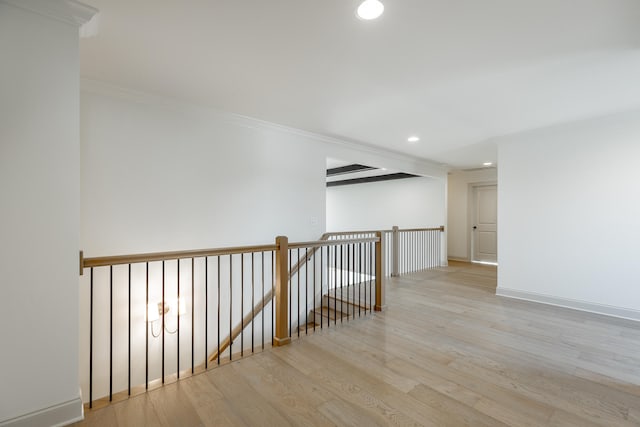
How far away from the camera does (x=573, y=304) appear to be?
150 inches

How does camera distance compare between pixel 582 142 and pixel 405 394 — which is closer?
pixel 405 394

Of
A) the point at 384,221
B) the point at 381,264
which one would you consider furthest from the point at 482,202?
the point at 381,264

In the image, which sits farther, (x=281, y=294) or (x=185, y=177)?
(x=185, y=177)

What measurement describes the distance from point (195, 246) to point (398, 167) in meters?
4.23

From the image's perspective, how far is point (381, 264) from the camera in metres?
3.72

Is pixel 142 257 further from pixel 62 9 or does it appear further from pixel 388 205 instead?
pixel 388 205

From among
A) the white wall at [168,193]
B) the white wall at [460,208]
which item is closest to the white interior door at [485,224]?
the white wall at [460,208]

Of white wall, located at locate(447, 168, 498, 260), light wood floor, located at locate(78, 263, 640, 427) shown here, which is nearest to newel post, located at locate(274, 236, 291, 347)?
light wood floor, located at locate(78, 263, 640, 427)

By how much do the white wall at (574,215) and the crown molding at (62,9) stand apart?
4969mm

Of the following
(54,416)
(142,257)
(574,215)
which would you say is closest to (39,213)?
(142,257)

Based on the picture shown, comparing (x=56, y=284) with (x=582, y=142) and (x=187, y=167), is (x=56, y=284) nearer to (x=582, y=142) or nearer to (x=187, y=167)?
(x=187, y=167)

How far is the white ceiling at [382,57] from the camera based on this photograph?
1795 mm

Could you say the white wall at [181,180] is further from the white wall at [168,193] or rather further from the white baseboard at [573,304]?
the white baseboard at [573,304]

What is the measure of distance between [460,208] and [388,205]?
6.11 ft
